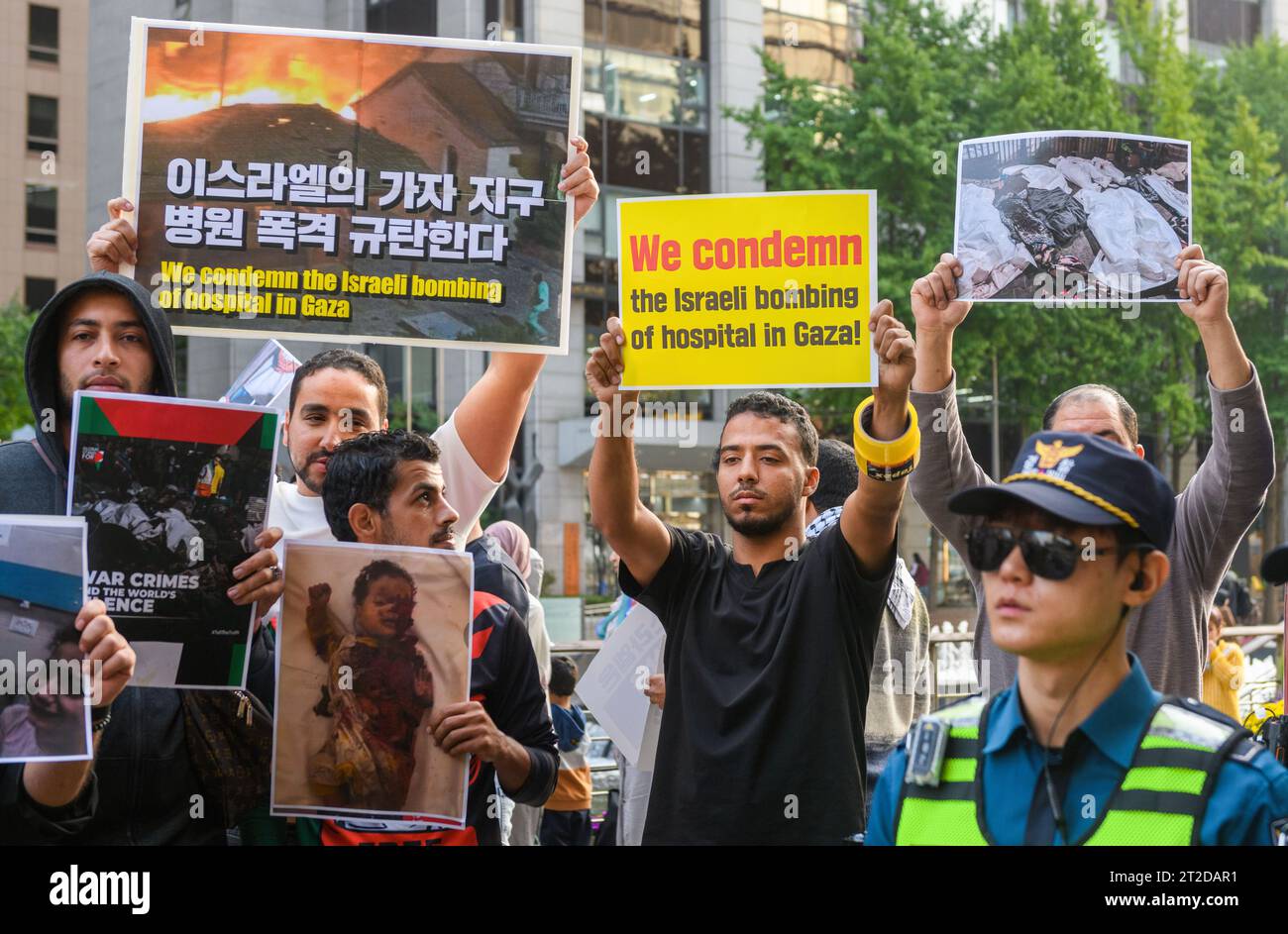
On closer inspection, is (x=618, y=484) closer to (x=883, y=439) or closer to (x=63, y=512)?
(x=883, y=439)

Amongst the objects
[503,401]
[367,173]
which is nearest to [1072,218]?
[503,401]

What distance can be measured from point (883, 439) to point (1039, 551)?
1.23m

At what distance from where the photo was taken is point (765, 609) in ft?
12.9

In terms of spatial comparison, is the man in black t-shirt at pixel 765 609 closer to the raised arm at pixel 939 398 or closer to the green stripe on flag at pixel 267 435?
the raised arm at pixel 939 398

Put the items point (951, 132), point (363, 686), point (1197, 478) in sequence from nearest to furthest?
point (363, 686)
point (1197, 478)
point (951, 132)

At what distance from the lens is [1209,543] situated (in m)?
4.21

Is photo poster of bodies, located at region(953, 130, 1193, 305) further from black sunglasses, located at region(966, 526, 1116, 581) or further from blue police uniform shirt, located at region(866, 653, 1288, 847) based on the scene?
blue police uniform shirt, located at region(866, 653, 1288, 847)

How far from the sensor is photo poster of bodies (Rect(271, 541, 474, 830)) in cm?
343

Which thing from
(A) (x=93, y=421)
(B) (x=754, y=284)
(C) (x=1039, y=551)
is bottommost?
(C) (x=1039, y=551)

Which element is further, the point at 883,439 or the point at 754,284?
the point at 754,284

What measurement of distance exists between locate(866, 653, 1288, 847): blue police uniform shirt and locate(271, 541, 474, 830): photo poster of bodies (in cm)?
120

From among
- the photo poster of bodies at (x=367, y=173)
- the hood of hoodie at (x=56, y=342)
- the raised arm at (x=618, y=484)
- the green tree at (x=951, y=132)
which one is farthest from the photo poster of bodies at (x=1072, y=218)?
the green tree at (x=951, y=132)

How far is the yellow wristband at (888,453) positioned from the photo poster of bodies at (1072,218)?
87cm
